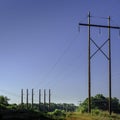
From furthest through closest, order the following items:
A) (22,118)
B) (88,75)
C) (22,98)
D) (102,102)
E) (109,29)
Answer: (102,102), (22,98), (109,29), (88,75), (22,118)

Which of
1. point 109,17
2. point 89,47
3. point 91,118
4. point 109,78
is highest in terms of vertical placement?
point 109,17

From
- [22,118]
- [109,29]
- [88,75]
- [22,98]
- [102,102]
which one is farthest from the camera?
[102,102]

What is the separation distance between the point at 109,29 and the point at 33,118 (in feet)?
61.5

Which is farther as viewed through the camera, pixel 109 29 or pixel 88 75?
pixel 109 29

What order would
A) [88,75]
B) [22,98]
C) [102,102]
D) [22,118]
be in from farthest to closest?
1. [102,102]
2. [22,98]
3. [88,75]
4. [22,118]

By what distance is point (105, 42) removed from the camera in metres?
48.6

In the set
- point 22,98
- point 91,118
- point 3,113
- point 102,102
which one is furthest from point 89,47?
point 102,102

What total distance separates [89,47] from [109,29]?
14.0 ft

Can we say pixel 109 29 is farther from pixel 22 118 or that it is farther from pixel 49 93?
pixel 49 93

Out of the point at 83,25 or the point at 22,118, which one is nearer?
the point at 22,118

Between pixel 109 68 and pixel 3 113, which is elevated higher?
pixel 109 68

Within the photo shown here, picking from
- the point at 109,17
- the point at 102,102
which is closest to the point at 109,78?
the point at 109,17

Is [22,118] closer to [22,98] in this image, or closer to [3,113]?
[3,113]

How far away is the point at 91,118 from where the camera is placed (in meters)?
36.2
